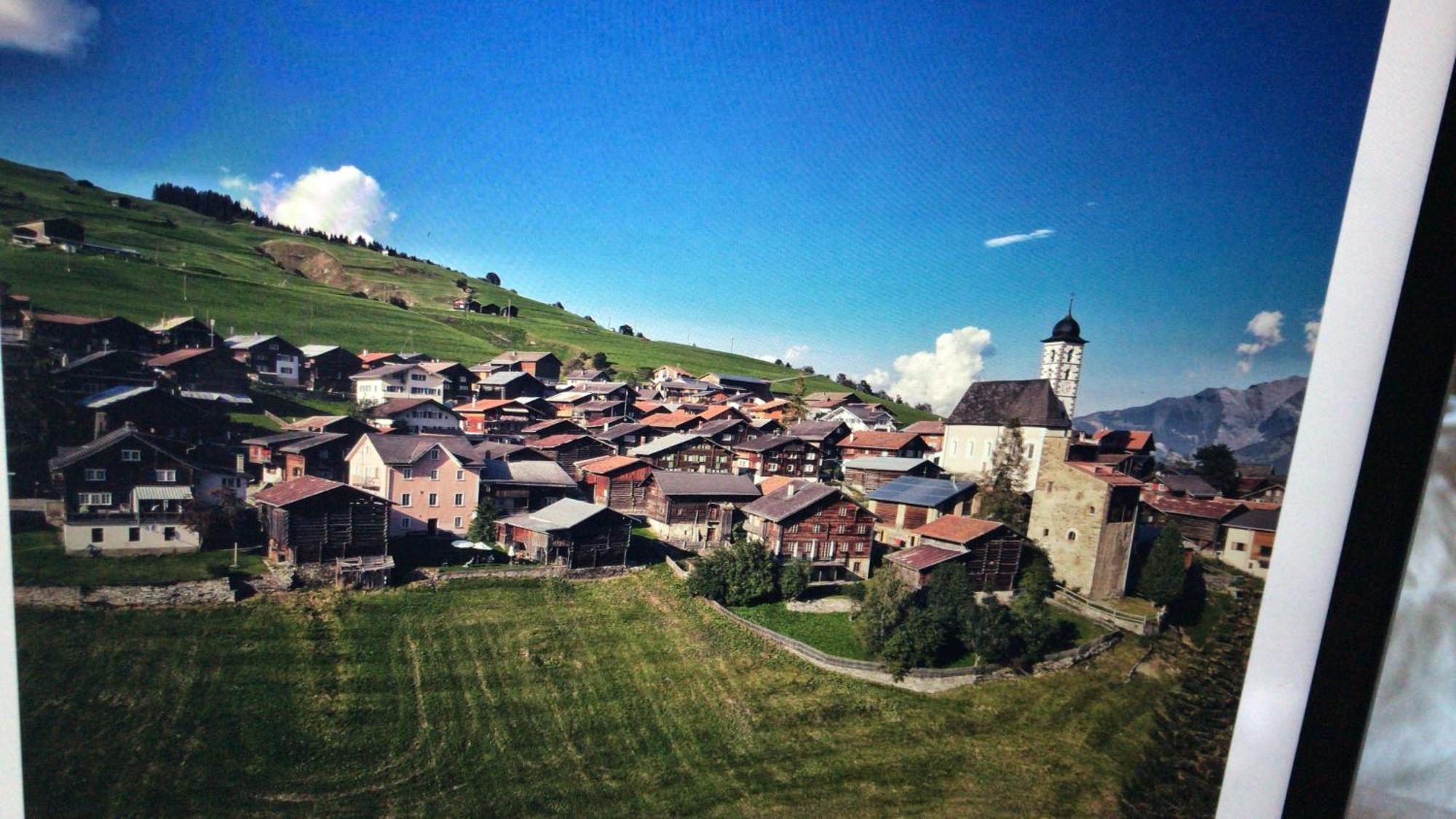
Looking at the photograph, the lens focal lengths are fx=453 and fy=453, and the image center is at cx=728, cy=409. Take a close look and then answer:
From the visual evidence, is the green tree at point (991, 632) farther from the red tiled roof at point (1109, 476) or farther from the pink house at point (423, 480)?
the pink house at point (423, 480)

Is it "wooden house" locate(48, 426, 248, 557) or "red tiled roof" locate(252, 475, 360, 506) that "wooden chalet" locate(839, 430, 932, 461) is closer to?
"red tiled roof" locate(252, 475, 360, 506)

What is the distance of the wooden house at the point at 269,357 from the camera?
181 cm

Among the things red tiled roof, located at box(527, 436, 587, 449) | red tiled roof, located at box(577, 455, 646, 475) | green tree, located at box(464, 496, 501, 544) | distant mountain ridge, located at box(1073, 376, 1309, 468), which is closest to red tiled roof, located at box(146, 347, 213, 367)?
green tree, located at box(464, 496, 501, 544)

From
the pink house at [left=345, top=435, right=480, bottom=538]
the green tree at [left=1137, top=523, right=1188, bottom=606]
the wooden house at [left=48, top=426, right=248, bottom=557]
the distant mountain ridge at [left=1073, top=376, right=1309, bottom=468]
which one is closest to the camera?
the distant mountain ridge at [left=1073, top=376, right=1309, bottom=468]

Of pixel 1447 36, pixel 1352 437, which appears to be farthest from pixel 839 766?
pixel 1447 36

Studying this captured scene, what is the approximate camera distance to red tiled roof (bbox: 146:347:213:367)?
164 centimetres

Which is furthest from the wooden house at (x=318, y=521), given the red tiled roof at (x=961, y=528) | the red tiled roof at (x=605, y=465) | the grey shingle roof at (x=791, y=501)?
the red tiled roof at (x=961, y=528)

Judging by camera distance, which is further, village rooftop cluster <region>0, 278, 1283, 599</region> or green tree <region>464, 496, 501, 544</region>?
green tree <region>464, 496, 501, 544</region>

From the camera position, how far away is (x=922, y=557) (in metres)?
2.14

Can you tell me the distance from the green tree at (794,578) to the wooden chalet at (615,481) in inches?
37.0

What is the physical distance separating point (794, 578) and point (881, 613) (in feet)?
1.62

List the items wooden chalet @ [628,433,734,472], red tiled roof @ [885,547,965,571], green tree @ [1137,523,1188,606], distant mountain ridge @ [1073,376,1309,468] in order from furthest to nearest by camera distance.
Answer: wooden chalet @ [628,433,734,472] < red tiled roof @ [885,547,965,571] < green tree @ [1137,523,1188,606] < distant mountain ridge @ [1073,376,1309,468]

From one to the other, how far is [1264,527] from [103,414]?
12.9ft

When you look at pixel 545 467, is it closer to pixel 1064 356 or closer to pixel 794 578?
pixel 794 578
